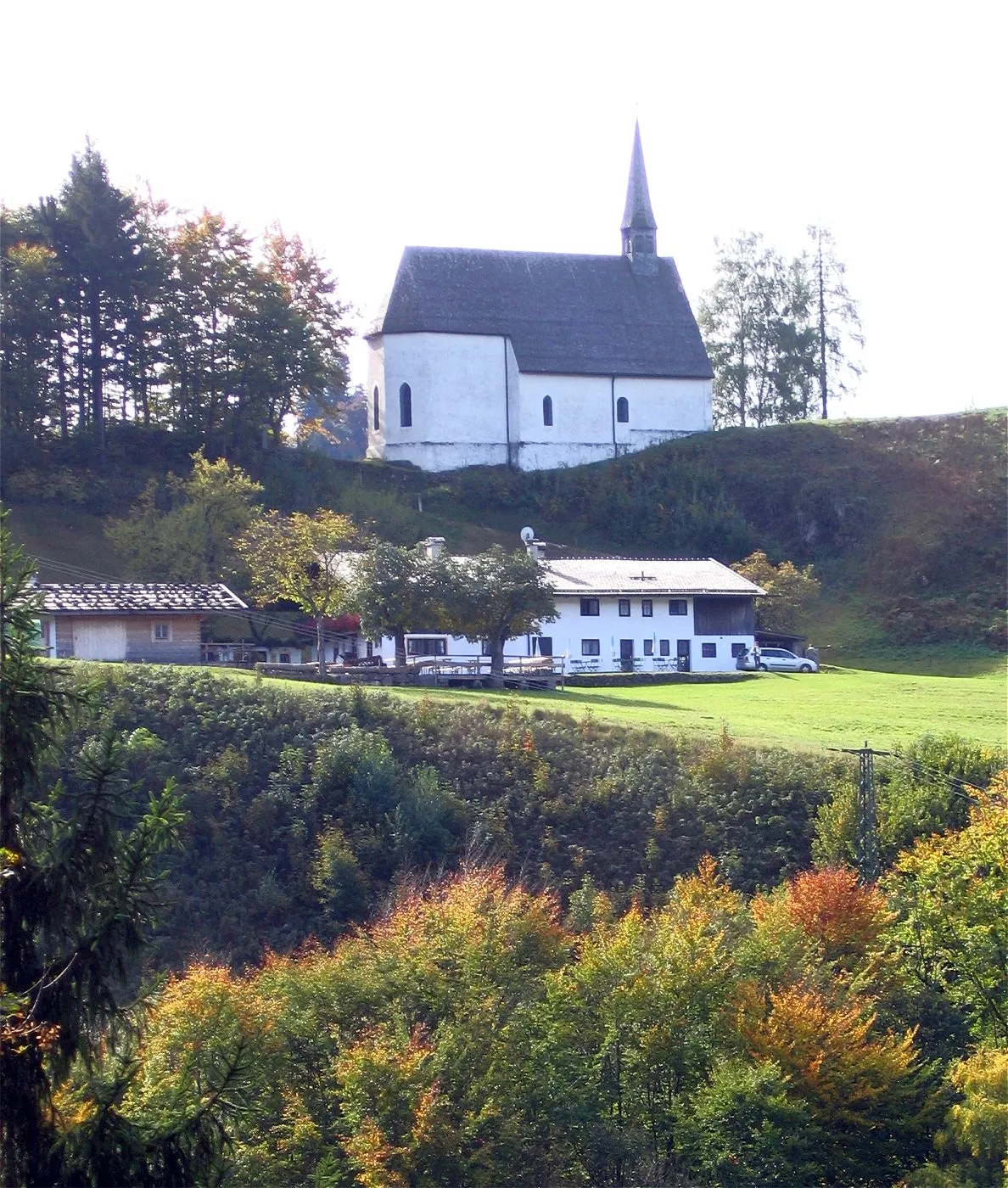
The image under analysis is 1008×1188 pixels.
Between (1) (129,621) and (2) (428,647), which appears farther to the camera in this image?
(2) (428,647)

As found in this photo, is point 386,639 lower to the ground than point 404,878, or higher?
higher

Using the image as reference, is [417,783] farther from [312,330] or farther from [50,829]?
[312,330]

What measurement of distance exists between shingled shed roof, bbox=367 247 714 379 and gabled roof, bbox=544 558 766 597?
65.0 ft

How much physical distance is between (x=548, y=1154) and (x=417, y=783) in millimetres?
14315

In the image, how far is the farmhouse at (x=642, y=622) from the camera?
51.9 meters

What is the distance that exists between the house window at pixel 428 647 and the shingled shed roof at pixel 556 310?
2608cm

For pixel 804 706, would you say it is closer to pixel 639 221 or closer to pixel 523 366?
pixel 523 366

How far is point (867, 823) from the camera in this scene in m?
29.9

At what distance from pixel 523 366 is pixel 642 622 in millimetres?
23261

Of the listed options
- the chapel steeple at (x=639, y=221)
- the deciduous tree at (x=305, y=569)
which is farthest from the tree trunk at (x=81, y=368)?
the chapel steeple at (x=639, y=221)

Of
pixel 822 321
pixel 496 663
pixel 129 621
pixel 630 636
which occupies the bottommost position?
pixel 496 663

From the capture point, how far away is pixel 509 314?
74375 mm

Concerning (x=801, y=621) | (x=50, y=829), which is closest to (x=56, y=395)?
(x=801, y=621)

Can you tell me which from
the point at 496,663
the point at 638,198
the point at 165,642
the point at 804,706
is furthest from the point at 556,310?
the point at 804,706
